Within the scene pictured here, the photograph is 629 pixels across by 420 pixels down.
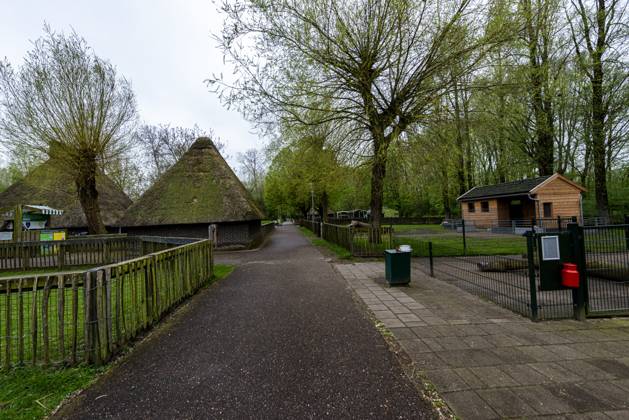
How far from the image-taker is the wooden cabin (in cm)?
1975

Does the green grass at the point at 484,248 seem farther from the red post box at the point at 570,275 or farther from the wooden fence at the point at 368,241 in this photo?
the red post box at the point at 570,275

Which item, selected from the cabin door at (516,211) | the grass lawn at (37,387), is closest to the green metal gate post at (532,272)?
the grass lawn at (37,387)

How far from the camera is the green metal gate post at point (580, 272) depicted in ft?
14.3

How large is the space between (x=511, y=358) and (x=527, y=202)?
2434 cm

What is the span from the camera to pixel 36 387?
2902mm

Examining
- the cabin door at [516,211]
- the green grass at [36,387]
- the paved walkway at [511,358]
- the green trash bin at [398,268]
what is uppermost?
the cabin door at [516,211]

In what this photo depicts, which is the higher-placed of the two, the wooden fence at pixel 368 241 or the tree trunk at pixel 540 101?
the tree trunk at pixel 540 101

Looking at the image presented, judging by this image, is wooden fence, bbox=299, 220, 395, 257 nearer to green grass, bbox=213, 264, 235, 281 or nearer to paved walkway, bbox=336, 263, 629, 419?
green grass, bbox=213, 264, 235, 281

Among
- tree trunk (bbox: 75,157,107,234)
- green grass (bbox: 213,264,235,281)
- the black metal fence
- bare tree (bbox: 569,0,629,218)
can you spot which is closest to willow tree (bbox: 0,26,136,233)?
tree trunk (bbox: 75,157,107,234)

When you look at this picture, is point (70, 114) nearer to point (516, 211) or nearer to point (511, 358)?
point (511, 358)

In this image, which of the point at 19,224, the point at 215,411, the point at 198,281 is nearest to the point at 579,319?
the point at 215,411

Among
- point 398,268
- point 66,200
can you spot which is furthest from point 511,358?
point 66,200

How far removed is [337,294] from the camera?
6.38m

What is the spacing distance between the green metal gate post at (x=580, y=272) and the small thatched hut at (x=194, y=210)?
14.9m
